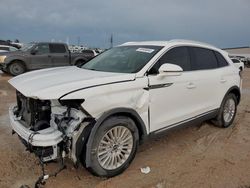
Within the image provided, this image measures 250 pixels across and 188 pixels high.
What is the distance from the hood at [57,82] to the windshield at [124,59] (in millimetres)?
387

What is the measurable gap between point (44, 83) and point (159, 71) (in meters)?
1.58

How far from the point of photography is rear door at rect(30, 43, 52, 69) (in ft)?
46.7

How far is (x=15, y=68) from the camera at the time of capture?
14.1 metres

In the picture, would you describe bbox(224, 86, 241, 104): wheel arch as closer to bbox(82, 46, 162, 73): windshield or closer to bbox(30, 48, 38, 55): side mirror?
bbox(82, 46, 162, 73): windshield

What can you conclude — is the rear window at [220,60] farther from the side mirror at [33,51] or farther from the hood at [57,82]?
the side mirror at [33,51]

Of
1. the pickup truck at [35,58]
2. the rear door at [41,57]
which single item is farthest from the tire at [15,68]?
the rear door at [41,57]

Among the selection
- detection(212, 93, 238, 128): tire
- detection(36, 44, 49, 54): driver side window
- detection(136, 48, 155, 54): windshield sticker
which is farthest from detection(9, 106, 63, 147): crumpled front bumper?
detection(36, 44, 49, 54): driver side window

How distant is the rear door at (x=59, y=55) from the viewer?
14.8 meters

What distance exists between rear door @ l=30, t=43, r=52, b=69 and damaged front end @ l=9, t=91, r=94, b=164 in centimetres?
1116

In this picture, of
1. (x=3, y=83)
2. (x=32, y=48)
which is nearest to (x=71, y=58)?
(x=32, y=48)

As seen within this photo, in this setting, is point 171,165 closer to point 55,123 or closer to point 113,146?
point 113,146

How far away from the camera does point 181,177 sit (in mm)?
3891

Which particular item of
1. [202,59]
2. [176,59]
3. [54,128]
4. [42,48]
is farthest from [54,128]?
[42,48]

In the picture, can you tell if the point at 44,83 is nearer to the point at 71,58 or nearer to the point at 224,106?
the point at 224,106
